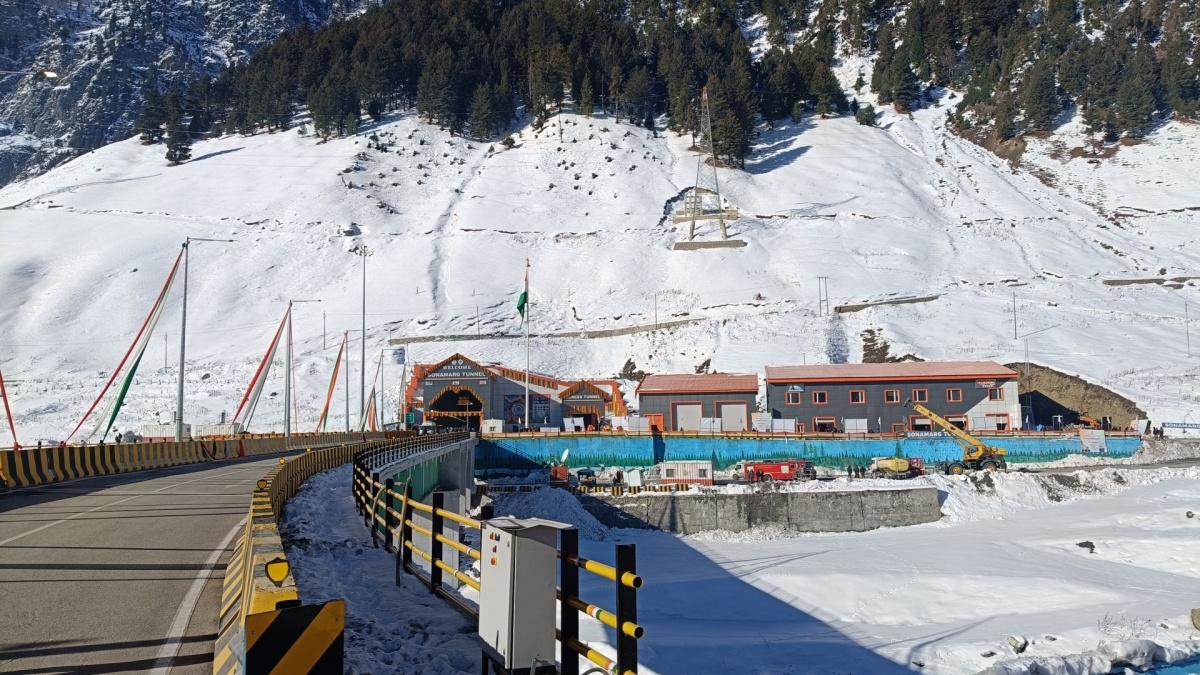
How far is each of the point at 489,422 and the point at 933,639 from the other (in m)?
40.6

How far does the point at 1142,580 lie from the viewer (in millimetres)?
24625

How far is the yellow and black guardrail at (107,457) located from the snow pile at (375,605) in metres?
12.8

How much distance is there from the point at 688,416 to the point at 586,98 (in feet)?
303

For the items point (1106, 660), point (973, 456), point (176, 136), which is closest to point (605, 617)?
point (1106, 660)

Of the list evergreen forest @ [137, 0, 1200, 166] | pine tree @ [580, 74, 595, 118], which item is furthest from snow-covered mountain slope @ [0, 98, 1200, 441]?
evergreen forest @ [137, 0, 1200, 166]

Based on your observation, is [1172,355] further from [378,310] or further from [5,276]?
[5,276]

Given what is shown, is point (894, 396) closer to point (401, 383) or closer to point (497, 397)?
point (497, 397)

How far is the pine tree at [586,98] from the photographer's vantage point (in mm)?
135375

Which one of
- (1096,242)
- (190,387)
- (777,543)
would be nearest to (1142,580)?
(777,543)

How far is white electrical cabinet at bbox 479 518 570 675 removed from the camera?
19.0ft

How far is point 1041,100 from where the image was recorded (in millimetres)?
124250

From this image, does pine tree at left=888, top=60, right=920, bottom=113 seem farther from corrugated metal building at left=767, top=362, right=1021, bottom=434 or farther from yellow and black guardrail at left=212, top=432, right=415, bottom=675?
yellow and black guardrail at left=212, top=432, right=415, bottom=675

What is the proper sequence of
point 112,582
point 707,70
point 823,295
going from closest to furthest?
point 112,582 < point 823,295 < point 707,70

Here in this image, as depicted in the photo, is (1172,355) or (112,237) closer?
(1172,355)
